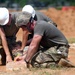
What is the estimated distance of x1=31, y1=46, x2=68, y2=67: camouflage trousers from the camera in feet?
32.9

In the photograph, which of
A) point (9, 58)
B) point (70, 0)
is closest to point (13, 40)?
point (9, 58)

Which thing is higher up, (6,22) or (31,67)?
(6,22)

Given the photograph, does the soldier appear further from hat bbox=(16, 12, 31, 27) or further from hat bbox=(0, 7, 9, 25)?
hat bbox=(0, 7, 9, 25)

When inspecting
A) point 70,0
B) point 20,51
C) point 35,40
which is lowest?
point 70,0

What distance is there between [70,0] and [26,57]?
67.0 m

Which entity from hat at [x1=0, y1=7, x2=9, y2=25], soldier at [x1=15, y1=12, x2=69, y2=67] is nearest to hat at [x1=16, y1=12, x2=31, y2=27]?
soldier at [x1=15, y1=12, x2=69, y2=67]

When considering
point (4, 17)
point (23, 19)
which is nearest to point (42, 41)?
point (23, 19)

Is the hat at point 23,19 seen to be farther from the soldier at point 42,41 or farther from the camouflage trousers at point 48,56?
the camouflage trousers at point 48,56

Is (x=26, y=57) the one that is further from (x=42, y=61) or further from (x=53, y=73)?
(x=53, y=73)

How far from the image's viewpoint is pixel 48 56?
10094mm

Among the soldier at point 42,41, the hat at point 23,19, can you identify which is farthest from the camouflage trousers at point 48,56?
the hat at point 23,19

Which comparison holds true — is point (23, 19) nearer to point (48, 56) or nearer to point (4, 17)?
point (4, 17)

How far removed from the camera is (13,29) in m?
11.2

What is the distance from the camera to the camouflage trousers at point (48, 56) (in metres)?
10.0
